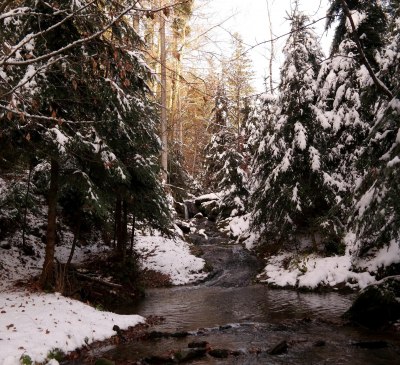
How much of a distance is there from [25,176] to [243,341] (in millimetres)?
12149

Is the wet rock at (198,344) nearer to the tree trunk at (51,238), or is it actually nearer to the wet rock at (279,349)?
the wet rock at (279,349)

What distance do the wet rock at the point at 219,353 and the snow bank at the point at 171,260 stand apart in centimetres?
1003

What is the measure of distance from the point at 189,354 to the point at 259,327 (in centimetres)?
283

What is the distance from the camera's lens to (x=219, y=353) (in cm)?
716

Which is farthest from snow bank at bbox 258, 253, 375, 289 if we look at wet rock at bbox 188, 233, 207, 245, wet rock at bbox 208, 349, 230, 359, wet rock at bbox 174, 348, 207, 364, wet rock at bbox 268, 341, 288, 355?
wet rock at bbox 188, 233, 207, 245

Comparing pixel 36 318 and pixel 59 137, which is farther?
pixel 59 137

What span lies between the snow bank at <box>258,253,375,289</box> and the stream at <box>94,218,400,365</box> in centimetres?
76

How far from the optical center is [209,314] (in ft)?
37.0

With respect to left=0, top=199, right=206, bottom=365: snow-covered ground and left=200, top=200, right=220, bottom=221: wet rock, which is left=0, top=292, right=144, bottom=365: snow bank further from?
left=200, top=200, right=220, bottom=221: wet rock

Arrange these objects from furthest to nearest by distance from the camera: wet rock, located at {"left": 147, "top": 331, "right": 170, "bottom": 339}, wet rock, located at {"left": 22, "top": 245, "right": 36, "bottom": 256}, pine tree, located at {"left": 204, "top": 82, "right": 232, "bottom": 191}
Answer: pine tree, located at {"left": 204, "top": 82, "right": 232, "bottom": 191} < wet rock, located at {"left": 22, "top": 245, "right": 36, "bottom": 256} < wet rock, located at {"left": 147, "top": 331, "right": 170, "bottom": 339}

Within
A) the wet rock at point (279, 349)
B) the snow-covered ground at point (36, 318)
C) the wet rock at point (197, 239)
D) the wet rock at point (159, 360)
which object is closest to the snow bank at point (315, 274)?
the wet rock at point (279, 349)

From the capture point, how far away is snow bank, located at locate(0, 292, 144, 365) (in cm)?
684

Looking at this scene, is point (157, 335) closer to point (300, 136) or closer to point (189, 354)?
point (189, 354)

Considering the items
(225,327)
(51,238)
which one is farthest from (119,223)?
(225,327)
